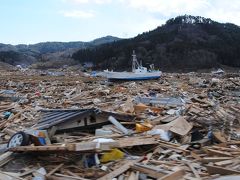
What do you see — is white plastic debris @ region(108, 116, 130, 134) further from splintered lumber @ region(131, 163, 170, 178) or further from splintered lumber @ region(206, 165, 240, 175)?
splintered lumber @ region(206, 165, 240, 175)

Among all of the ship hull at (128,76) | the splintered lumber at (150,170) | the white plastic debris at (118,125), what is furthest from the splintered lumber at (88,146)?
the ship hull at (128,76)

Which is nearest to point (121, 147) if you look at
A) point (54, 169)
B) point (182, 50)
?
point (54, 169)

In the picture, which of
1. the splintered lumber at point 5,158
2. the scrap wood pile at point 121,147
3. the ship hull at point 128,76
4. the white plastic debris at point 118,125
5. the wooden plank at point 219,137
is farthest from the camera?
the ship hull at point 128,76

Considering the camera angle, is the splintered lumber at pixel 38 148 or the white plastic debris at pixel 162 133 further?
the white plastic debris at pixel 162 133

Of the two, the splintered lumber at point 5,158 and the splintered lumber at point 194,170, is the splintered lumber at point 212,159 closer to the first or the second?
the splintered lumber at point 194,170

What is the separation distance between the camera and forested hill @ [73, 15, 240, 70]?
85.3 meters

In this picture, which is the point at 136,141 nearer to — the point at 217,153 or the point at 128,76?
the point at 217,153

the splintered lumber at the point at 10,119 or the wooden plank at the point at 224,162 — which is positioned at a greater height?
the splintered lumber at the point at 10,119

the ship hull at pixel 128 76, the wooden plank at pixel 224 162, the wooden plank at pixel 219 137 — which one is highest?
the ship hull at pixel 128 76

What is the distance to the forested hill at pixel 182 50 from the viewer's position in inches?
3359

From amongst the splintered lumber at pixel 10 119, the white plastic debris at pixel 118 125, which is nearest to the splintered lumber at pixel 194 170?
the white plastic debris at pixel 118 125

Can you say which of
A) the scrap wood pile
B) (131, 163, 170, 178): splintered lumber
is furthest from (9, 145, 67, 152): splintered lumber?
(131, 163, 170, 178): splintered lumber

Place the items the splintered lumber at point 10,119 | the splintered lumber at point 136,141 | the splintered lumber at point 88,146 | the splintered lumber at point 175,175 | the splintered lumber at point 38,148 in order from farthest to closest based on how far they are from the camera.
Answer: the splintered lumber at point 10,119
the splintered lumber at point 136,141
the splintered lumber at point 38,148
the splintered lumber at point 88,146
the splintered lumber at point 175,175

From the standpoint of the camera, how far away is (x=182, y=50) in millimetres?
89125
